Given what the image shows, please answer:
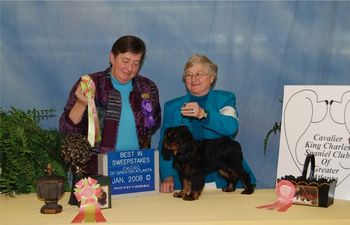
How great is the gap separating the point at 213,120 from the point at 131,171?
0.39 m

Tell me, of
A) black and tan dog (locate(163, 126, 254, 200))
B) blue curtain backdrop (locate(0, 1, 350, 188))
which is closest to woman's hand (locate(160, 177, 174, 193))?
black and tan dog (locate(163, 126, 254, 200))

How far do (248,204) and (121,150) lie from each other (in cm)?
55

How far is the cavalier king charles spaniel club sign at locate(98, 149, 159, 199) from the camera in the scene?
5.96 ft

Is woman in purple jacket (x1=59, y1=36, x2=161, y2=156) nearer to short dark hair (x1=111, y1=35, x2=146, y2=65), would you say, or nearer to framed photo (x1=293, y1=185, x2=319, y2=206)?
short dark hair (x1=111, y1=35, x2=146, y2=65)

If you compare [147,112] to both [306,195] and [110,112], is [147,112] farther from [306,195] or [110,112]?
[306,195]

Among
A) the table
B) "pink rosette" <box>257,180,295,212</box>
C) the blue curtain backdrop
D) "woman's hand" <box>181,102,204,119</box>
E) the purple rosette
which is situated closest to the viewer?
the table

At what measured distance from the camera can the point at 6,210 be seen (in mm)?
1666

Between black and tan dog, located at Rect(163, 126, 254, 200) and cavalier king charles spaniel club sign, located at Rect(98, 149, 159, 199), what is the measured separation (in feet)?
0.37

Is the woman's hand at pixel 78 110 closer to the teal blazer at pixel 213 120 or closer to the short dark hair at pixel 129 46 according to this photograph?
the short dark hair at pixel 129 46

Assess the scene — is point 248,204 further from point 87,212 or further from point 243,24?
point 243,24

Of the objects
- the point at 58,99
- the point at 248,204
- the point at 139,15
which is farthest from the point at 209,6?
the point at 248,204

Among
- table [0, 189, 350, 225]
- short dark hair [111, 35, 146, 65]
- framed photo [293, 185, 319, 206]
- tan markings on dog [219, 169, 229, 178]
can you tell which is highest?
short dark hair [111, 35, 146, 65]

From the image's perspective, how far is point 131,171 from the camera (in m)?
1.86

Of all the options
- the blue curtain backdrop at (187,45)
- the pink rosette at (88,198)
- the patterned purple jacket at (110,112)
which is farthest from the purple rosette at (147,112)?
the blue curtain backdrop at (187,45)
